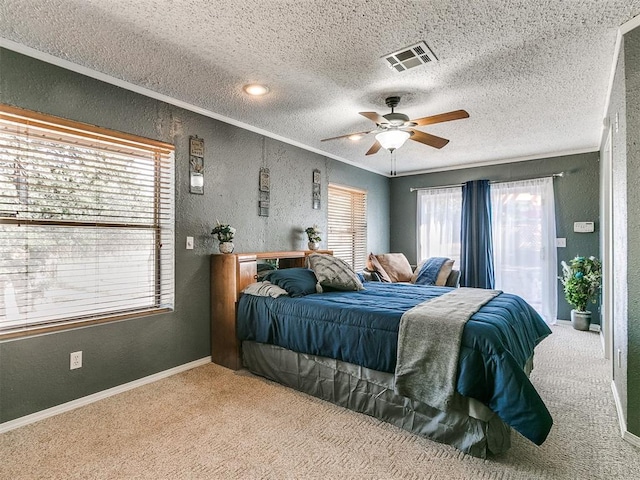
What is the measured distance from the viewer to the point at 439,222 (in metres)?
6.08

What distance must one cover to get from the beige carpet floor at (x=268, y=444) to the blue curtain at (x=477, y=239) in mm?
2744

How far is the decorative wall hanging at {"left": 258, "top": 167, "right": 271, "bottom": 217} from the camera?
4.03 meters

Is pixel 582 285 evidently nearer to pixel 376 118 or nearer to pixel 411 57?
pixel 376 118

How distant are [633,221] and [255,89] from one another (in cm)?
278

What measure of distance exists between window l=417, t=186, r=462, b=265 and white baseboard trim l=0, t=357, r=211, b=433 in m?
4.26

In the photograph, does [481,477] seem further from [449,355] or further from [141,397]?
[141,397]

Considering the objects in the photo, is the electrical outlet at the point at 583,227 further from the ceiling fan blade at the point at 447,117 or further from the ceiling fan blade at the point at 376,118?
the ceiling fan blade at the point at 376,118

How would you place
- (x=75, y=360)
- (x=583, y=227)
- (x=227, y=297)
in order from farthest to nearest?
(x=583, y=227) < (x=227, y=297) < (x=75, y=360)

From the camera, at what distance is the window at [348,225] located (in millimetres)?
5285

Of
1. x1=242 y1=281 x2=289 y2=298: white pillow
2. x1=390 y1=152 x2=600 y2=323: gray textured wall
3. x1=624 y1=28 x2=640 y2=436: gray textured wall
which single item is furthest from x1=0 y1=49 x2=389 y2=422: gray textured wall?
x1=624 y1=28 x2=640 y2=436: gray textured wall

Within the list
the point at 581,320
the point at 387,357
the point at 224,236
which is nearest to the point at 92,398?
the point at 224,236

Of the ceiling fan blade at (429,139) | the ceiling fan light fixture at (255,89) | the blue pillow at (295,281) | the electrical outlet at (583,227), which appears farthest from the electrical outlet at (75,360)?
the electrical outlet at (583,227)

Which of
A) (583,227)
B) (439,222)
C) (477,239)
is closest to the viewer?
(583,227)

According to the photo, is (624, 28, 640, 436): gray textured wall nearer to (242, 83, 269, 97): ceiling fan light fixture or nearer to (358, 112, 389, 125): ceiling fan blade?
(358, 112, 389, 125): ceiling fan blade
